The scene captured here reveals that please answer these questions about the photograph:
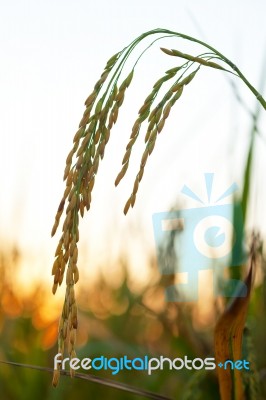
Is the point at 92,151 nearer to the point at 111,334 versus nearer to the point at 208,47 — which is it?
the point at 208,47

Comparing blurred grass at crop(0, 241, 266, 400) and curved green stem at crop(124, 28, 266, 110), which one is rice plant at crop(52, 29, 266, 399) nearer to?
Result: curved green stem at crop(124, 28, 266, 110)

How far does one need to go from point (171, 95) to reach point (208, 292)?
140 cm

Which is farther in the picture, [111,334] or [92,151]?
[111,334]

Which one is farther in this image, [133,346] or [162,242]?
[133,346]

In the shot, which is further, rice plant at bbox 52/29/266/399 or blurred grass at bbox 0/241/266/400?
blurred grass at bbox 0/241/266/400

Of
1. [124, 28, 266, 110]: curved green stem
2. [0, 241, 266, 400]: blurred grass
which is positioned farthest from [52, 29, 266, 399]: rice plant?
[0, 241, 266, 400]: blurred grass

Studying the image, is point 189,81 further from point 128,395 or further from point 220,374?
point 128,395

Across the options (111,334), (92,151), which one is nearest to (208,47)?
(92,151)

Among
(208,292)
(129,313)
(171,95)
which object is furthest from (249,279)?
(129,313)

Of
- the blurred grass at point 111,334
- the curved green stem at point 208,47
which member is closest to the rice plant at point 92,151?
the curved green stem at point 208,47

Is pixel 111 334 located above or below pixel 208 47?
below

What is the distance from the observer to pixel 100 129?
40.2 inches

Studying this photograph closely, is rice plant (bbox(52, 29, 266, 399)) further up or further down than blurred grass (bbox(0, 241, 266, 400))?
further up

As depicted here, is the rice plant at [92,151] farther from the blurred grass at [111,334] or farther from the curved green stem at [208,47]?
the blurred grass at [111,334]
